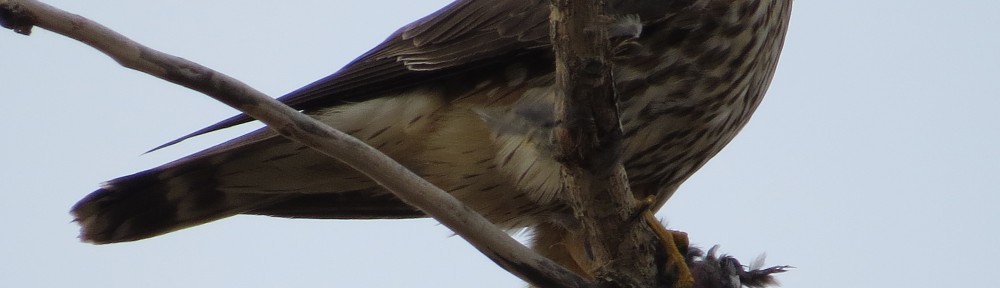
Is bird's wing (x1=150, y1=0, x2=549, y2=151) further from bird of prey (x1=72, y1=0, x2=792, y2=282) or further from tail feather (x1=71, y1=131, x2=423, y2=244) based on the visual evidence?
tail feather (x1=71, y1=131, x2=423, y2=244)

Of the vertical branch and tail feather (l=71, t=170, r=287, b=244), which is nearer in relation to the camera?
the vertical branch

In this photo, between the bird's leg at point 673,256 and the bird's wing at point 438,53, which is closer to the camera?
the bird's leg at point 673,256

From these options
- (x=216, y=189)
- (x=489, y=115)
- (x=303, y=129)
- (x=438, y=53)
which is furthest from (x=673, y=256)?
(x=216, y=189)

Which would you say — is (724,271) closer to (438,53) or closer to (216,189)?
(438,53)

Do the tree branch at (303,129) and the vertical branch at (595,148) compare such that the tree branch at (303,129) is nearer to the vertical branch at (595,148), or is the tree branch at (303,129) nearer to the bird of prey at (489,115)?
the vertical branch at (595,148)

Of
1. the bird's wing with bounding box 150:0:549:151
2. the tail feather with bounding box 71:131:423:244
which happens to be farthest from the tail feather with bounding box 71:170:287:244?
the bird's wing with bounding box 150:0:549:151

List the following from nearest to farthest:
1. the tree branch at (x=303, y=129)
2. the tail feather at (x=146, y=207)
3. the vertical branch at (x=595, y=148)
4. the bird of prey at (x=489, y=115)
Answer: the tree branch at (x=303, y=129) → the vertical branch at (x=595, y=148) → the bird of prey at (x=489, y=115) → the tail feather at (x=146, y=207)

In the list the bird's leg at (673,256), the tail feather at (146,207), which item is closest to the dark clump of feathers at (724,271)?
the bird's leg at (673,256)
